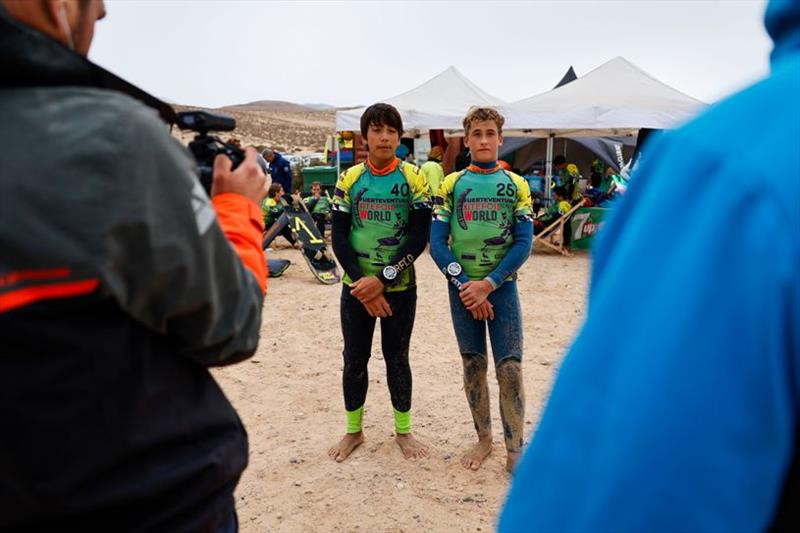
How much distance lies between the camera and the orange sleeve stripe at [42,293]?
98 centimetres

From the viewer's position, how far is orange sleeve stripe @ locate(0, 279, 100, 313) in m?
0.98

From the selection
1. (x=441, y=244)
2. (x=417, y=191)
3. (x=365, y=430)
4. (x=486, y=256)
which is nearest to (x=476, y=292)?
(x=486, y=256)

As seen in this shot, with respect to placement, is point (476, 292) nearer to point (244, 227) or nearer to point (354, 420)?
point (354, 420)

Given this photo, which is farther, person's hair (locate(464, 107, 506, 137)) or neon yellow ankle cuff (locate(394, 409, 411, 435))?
neon yellow ankle cuff (locate(394, 409, 411, 435))

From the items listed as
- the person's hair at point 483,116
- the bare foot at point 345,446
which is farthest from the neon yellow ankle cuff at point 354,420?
the person's hair at point 483,116

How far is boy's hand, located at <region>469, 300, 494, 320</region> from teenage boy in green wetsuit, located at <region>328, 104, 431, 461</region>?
449 mm

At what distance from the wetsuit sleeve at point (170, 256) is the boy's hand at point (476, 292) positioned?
91.0 inches

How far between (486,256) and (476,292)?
0.78ft

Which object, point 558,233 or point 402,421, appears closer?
point 402,421

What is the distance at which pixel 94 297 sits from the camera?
40.1 inches

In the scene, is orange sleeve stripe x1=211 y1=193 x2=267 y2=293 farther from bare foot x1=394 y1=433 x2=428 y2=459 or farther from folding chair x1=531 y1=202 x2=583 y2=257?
folding chair x1=531 y1=202 x2=583 y2=257

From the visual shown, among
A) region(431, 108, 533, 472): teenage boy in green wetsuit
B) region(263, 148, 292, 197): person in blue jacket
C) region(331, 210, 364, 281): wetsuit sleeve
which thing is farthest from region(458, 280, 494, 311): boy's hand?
region(263, 148, 292, 197): person in blue jacket

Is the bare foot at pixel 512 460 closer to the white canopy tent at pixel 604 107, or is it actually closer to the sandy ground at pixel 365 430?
the sandy ground at pixel 365 430

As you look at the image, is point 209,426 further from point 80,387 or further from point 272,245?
point 272,245
